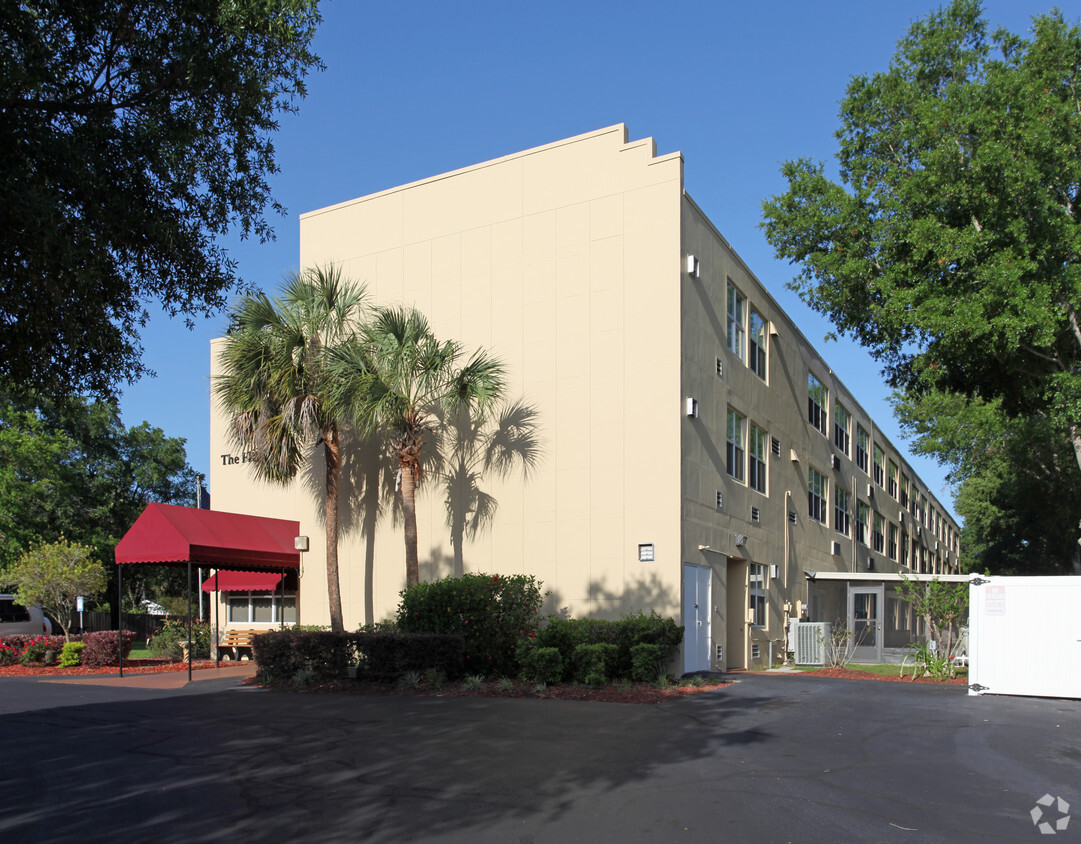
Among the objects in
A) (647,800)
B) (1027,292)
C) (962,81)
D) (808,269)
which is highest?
(962,81)

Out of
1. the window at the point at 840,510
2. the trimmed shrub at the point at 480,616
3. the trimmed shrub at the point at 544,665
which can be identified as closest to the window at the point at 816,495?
the window at the point at 840,510

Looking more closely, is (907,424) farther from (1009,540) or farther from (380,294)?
(380,294)

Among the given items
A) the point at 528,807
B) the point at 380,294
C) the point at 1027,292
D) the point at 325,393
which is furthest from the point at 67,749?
the point at 1027,292

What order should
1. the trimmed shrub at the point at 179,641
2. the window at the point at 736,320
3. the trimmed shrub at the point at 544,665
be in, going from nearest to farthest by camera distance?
the trimmed shrub at the point at 544,665 → the window at the point at 736,320 → the trimmed shrub at the point at 179,641

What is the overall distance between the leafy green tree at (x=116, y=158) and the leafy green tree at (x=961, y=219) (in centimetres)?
1556

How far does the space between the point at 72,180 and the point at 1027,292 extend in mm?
18483

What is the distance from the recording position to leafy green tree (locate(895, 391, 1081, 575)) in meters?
39.3

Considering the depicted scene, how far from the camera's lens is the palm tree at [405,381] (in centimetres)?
1814

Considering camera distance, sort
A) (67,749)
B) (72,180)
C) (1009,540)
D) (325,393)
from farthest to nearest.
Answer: (1009,540), (325,393), (67,749), (72,180)

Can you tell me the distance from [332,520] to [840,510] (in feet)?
68.0

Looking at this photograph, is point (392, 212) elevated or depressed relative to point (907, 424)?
elevated

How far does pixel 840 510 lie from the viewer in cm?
3328

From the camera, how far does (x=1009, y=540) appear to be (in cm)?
5181
